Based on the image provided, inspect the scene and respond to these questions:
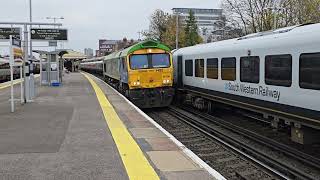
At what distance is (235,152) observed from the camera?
11195mm

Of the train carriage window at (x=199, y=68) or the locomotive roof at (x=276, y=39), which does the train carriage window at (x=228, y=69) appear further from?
the train carriage window at (x=199, y=68)

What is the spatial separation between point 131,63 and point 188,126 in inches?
206

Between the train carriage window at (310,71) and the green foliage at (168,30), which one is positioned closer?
the train carriage window at (310,71)

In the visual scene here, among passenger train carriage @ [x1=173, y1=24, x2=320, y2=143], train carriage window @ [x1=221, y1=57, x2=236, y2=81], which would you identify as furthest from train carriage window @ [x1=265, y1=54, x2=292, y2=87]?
train carriage window @ [x1=221, y1=57, x2=236, y2=81]

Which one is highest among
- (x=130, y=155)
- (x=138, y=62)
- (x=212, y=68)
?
(x=138, y=62)

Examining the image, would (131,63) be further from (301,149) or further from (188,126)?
(301,149)

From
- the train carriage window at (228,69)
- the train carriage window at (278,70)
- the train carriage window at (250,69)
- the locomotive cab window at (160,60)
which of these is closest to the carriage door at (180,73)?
the locomotive cab window at (160,60)

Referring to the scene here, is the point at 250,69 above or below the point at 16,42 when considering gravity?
below

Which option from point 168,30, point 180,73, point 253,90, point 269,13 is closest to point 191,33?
point 168,30

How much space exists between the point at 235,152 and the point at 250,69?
2637 millimetres

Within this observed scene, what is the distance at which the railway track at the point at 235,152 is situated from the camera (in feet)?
30.1

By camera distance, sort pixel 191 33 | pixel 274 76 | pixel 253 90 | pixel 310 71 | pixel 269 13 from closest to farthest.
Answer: pixel 310 71, pixel 274 76, pixel 253 90, pixel 269 13, pixel 191 33

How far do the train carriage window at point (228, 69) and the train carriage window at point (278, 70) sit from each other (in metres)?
2.43

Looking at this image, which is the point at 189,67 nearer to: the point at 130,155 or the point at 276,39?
the point at 276,39
